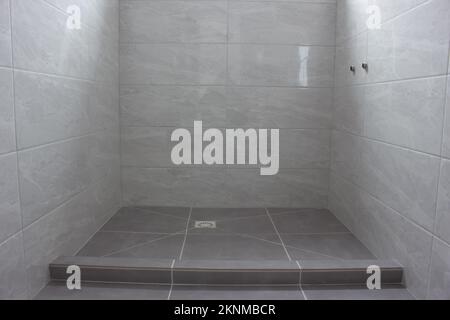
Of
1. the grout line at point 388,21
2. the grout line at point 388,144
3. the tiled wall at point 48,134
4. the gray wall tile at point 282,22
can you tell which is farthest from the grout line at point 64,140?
the grout line at point 388,21

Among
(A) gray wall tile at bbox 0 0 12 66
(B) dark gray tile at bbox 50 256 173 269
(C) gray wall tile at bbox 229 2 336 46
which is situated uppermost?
(C) gray wall tile at bbox 229 2 336 46

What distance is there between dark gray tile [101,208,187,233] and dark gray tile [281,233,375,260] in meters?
0.74

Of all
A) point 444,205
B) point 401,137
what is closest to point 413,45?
point 401,137

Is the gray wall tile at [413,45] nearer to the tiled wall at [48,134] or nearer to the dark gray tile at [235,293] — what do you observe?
the dark gray tile at [235,293]

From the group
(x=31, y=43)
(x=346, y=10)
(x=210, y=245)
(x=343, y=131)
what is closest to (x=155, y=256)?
(x=210, y=245)

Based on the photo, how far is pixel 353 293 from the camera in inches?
71.4

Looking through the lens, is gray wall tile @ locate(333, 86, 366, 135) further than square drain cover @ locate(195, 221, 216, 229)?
No

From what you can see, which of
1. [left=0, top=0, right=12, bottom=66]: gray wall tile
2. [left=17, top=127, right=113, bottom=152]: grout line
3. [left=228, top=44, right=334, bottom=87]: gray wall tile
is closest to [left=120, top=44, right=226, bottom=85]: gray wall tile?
[left=228, top=44, right=334, bottom=87]: gray wall tile

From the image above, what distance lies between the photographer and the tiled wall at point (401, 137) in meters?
1.56

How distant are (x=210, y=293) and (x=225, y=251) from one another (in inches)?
16.3

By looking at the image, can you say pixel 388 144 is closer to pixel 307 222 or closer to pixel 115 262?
pixel 307 222

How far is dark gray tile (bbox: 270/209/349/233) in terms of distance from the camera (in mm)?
2588

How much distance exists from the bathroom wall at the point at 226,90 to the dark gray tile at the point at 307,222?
0.56 ft

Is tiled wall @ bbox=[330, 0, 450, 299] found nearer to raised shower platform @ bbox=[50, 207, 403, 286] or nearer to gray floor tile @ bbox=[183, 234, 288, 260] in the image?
raised shower platform @ bbox=[50, 207, 403, 286]
